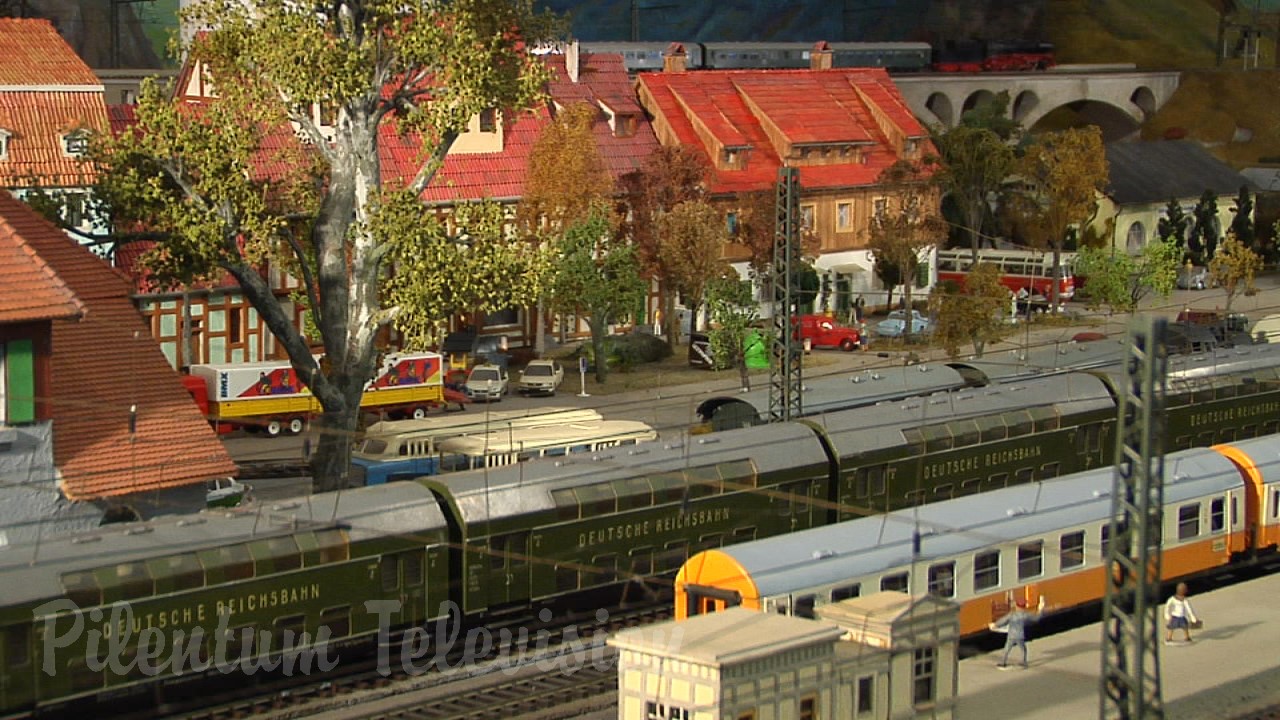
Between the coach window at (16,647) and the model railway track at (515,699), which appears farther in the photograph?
the model railway track at (515,699)

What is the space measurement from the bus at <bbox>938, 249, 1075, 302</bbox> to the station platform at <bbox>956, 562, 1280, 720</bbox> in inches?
1596

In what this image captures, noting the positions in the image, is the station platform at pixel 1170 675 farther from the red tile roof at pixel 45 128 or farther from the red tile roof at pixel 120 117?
the red tile roof at pixel 120 117

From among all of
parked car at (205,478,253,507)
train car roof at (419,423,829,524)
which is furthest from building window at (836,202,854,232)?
parked car at (205,478,253,507)

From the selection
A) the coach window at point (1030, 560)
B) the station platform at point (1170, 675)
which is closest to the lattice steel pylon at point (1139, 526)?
the station platform at point (1170, 675)

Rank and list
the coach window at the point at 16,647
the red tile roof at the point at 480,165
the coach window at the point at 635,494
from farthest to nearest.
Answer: the red tile roof at the point at 480,165, the coach window at the point at 635,494, the coach window at the point at 16,647

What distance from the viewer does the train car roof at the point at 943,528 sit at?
95.0 feet

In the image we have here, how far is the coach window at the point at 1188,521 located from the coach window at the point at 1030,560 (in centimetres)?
413

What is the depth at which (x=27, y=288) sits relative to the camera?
32500mm

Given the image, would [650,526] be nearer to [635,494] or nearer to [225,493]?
[635,494]

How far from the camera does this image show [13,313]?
3178 cm

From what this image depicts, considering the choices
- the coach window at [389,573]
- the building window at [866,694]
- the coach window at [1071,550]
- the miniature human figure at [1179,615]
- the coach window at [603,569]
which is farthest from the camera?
the coach window at [1071,550]

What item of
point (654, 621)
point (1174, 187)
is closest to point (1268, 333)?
point (1174, 187)

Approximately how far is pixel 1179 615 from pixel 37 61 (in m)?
35.2

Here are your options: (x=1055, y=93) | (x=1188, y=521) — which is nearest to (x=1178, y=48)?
(x=1055, y=93)
